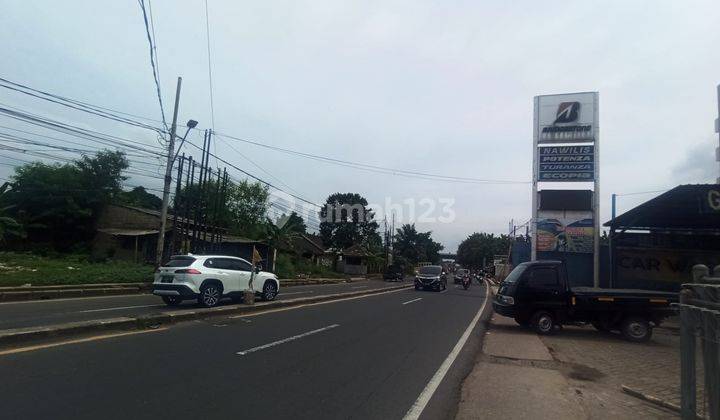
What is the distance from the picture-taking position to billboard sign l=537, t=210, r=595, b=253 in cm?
2581

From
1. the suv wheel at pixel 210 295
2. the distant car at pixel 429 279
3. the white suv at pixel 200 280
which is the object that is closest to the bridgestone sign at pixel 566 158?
the distant car at pixel 429 279

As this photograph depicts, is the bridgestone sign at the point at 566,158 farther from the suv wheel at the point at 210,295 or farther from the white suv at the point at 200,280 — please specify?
the suv wheel at the point at 210,295

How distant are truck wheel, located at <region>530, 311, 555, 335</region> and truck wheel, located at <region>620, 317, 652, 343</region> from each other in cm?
179

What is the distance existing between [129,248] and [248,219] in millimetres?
16807

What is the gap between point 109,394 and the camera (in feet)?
17.6

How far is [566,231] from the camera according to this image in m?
26.2

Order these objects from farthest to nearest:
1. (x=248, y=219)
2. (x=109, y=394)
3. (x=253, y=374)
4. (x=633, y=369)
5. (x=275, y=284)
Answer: (x=248, y=219), (x=275, y=284), (x=633, y=369), (x=253, y=374), (x=109, y=394)

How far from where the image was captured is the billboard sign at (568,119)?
2680 cm

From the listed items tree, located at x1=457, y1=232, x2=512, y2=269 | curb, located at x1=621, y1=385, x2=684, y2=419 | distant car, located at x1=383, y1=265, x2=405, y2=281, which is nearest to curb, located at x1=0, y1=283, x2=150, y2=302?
curb, located at x1=621, y1=385, x2=684, y2=419

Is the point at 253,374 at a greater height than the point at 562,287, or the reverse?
the point at 562,287

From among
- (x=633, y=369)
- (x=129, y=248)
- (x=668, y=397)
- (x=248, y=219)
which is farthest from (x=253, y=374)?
(x=248, y=219)

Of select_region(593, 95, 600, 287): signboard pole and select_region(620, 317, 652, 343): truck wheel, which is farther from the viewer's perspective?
select_region(593, 95, 600, 287): signboard pole

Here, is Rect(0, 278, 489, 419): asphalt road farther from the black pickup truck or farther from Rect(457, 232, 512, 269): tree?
Rect(457, 232, 512, 269): tree

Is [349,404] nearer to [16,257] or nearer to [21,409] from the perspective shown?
[21,409]
